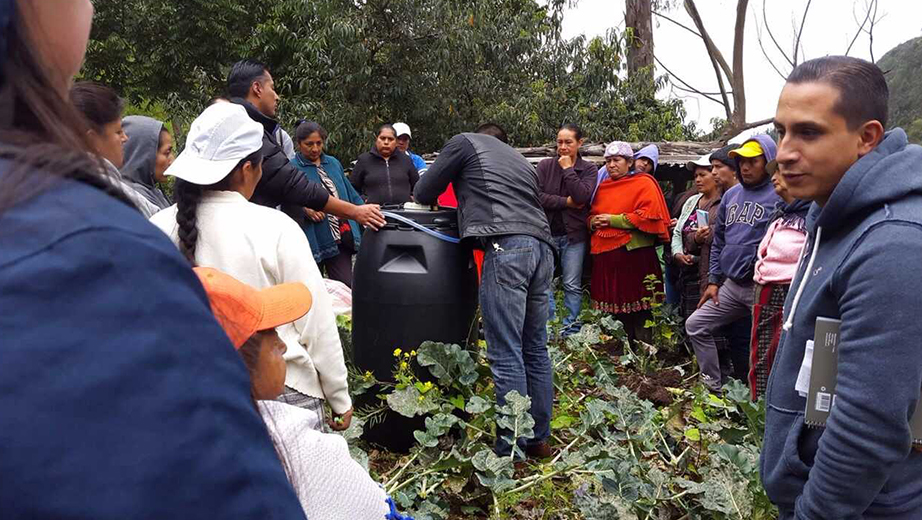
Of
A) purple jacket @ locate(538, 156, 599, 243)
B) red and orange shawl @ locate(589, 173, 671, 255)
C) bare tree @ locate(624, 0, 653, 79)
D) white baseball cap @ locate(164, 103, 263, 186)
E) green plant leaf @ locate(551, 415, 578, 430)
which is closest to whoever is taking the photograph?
white baseball cap @ locate(164, 103, 263, 186)

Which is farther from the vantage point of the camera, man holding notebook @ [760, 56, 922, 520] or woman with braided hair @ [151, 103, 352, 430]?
woman with braided hair @ [151, 103, 352, 430]

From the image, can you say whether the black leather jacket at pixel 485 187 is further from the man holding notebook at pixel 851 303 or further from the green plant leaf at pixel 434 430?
the man holding notebook at pixel 851 303

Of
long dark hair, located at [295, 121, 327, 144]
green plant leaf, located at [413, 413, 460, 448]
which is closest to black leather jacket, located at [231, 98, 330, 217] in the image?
green plant leaf, located at [413, 413, 460, 448]

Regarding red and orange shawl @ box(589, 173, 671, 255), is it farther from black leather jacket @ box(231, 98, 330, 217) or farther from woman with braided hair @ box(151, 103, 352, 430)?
woman with braided hair @ box(151, 103, 352, 430)

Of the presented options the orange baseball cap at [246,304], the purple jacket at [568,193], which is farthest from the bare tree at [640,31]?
the orange baseball cap at [246,304]

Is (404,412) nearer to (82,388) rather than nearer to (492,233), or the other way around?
(492,233)

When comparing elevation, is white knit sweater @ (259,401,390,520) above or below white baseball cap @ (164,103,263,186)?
below

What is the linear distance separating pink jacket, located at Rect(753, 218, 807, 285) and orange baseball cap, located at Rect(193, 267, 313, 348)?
2656mm

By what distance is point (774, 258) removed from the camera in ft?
11.3

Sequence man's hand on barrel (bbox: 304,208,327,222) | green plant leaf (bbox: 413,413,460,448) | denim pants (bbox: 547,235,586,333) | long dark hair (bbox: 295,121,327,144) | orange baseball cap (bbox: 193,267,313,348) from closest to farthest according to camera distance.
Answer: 1. orange baseball cap (bbox: 193,267,313,348)
2. green plant leaf (bbox: 413,413,460,448)
3. man's hand on barrel (bbox: 304,208,327,222)
4. long dark hair (bbox: 295,121,327,144)
5. denim pants (bbox: 547,235,586,333)

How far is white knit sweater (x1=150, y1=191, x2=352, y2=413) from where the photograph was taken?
2271 millimetres

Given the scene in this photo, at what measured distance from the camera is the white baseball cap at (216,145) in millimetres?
2258

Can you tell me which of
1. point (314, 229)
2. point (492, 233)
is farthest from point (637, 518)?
point (314, 229)

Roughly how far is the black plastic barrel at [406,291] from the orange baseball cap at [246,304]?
1945mm
